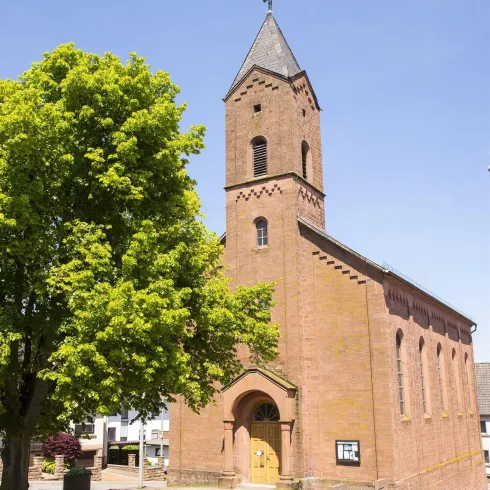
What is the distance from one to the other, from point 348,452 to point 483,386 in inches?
1482

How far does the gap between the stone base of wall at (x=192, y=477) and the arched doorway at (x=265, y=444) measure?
1931 mm

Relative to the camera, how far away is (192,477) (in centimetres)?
2502

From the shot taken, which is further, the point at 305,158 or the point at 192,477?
the point at 305,158

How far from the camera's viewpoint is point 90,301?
12594mm

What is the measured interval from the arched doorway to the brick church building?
0.04 meters

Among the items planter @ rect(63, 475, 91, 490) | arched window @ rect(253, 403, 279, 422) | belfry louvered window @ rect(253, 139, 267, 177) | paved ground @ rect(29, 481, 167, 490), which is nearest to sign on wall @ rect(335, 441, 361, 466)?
arched window @ rect(253, 403, 279, 422)

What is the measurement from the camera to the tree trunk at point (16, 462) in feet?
46.3

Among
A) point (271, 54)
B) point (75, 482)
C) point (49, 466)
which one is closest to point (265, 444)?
point (75, 482)

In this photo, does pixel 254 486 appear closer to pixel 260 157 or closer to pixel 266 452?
pixel 266 452

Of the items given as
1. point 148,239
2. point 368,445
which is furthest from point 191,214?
point 368,445

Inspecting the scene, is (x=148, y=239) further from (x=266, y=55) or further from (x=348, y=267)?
(x=266, y=55)

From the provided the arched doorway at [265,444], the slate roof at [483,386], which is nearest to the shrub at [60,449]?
the arched doorway at [265,444]

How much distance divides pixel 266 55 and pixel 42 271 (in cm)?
1875

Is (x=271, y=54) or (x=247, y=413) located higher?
(x=271, y=54)
